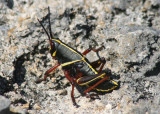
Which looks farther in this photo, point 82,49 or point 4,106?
point 82,49

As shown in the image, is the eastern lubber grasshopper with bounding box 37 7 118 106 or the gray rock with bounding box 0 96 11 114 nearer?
the gray rock with bounding box 0 96 11 114

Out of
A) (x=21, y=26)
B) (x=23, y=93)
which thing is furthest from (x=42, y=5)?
(x=23, y=93)

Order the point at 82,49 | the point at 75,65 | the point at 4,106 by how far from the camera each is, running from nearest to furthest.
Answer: the point at 4,106 < the point at 75,65 < the point at 82,49

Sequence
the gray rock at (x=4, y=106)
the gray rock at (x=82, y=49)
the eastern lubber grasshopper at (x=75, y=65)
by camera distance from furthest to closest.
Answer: the eastern lubber grasshopper at (x=75, y=65) → the gray rock at (x=82, y=49) → the gray rock at (x=4, y=106)

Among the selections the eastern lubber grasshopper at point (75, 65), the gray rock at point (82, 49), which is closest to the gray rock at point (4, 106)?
the gray rock at point (82, 49)

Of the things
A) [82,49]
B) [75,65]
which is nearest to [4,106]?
[75,65]

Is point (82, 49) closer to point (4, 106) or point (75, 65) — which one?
point (75, 65)

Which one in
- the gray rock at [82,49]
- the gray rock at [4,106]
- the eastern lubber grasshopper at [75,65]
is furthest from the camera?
the eastern lubber grasshopper at [75,65]

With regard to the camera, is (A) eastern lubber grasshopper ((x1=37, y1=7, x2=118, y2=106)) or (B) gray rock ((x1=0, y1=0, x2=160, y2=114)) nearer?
(B) gray rock ((x1=0, y1=0, x2=160, y2=114))

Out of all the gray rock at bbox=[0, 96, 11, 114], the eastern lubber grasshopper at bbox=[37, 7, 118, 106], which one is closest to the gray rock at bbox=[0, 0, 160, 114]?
the eastern lubber grasshopper at bbox=[37, 7, 118, 106]

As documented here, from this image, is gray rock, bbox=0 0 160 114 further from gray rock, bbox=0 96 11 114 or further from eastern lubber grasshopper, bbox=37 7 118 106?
gray rock, bbox=0 96 11 114

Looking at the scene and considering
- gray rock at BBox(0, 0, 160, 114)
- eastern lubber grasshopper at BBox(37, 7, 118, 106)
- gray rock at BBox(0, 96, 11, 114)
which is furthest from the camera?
eastern lubber grasshopper at BBox(37, 7, 118, 106)

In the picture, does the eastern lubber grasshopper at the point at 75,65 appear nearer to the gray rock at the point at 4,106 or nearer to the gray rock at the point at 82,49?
the gray rock at the point at 82,49

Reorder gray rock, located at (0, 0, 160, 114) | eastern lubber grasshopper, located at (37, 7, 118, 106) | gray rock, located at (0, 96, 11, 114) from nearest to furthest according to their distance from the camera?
gray rock, located at (0, 96, 11, 114) < gray rock, located at (0, 0, 160, 114) < eastern lubber grasshopper, located at (37, 7, 118, 106)
